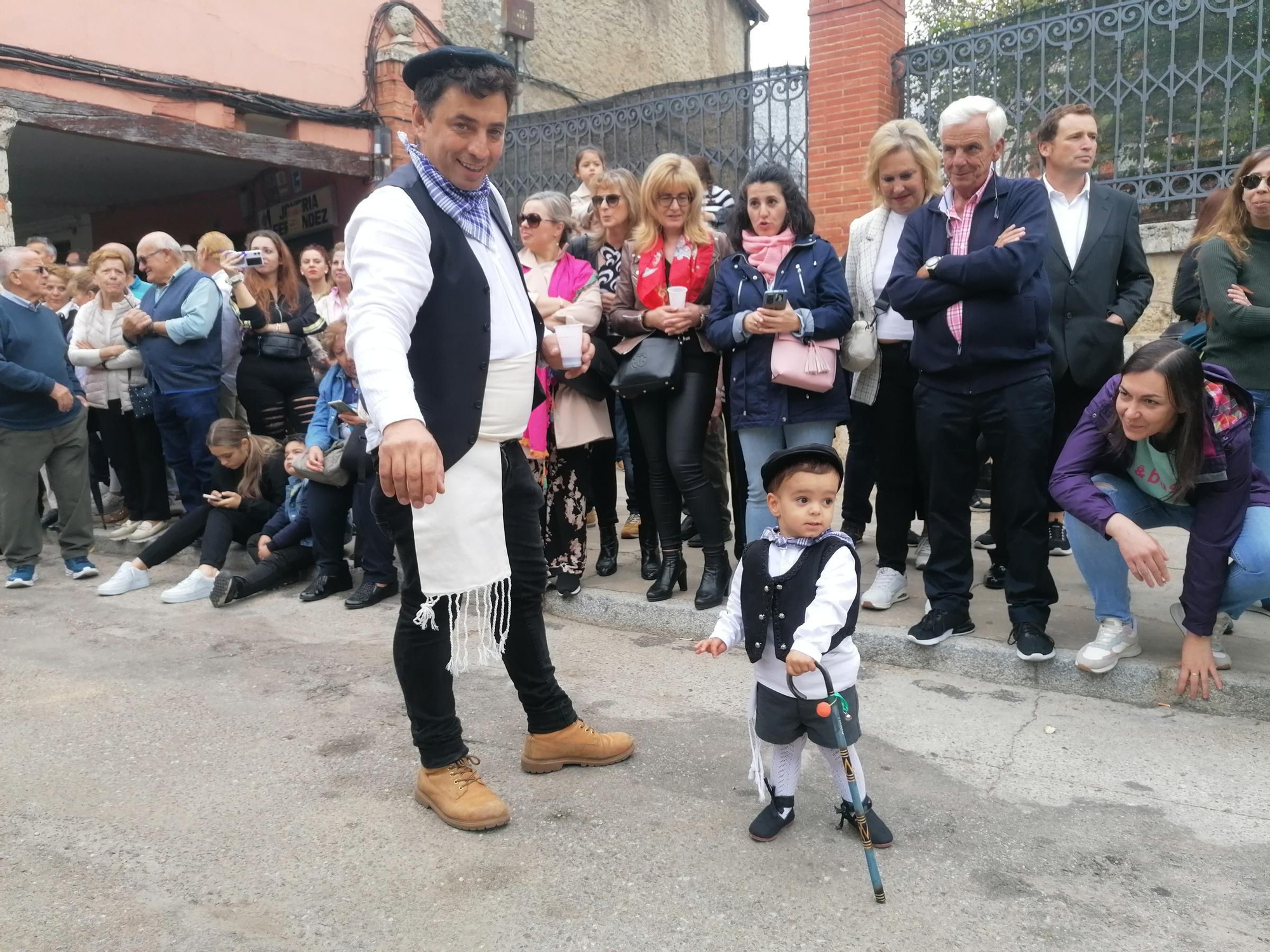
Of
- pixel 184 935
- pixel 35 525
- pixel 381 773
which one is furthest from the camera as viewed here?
pixel 35 525

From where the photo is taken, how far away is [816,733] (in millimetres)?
2799

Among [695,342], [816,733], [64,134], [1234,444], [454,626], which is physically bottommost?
[816,733]

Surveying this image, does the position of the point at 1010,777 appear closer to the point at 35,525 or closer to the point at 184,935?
the point at 184,935

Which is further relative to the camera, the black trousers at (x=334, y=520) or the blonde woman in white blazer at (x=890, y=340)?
the black trousers at (x=334, y=520)

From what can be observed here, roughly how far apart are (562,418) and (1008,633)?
234 cm

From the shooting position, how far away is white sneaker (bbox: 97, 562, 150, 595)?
245 inches

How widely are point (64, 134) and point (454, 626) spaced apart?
876cm

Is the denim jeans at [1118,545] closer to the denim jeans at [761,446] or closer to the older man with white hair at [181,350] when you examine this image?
the denim jeans at [761,446]

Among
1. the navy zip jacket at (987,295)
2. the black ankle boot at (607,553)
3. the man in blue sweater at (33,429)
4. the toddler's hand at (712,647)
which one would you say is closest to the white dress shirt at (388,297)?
the toddler's hand at (712,647)

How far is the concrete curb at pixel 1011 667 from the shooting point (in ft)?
12.0

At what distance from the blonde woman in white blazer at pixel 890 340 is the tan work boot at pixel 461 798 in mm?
2276

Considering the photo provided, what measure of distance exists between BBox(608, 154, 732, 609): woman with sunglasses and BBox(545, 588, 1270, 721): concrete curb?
0.42 feet

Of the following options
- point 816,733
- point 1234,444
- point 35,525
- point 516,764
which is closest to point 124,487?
point 35,525

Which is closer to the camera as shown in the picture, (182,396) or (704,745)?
(704,745)
